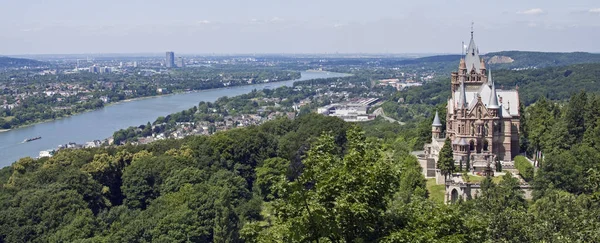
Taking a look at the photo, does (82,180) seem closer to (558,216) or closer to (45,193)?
(45,193)

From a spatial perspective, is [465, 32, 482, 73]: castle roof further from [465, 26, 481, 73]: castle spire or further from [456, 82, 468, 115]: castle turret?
[456, 82, 468, 115]: castle turret

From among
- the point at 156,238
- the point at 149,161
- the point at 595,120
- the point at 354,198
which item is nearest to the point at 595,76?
the point at 595,120

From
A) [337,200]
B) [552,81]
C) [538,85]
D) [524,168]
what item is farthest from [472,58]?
[552,81]

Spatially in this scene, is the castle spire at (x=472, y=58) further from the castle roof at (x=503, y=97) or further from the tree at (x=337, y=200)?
the tree at (x=337, y=200)

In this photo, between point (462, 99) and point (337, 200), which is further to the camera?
point (462, 99)

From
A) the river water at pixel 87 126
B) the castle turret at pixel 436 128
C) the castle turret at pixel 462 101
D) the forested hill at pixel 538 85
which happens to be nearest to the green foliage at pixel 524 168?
the castle turret at pixel 462 101

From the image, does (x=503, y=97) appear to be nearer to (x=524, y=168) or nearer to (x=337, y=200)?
(x=524, y=168)
